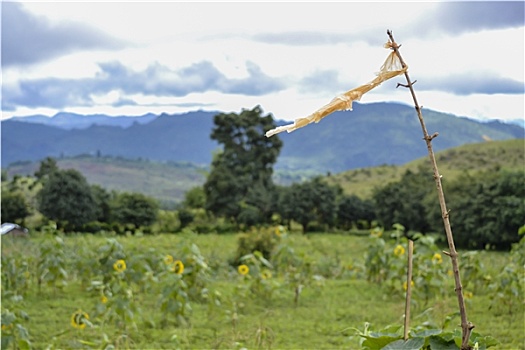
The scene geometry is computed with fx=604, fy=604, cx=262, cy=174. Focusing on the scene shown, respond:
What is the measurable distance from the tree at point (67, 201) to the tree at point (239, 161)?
357 cm

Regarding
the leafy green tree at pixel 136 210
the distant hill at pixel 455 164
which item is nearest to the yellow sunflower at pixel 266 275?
the leafy green tree at pixel 136 210

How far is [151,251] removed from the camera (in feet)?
14.9

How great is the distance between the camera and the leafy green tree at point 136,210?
16.7 m

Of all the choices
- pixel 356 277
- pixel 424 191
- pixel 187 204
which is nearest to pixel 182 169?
pixel 187 204

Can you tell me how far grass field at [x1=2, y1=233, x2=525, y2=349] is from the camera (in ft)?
11.0

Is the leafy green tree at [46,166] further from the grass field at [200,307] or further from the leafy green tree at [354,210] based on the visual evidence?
the grass field at [200,307]

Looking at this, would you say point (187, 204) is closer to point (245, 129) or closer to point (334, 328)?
point (245, 129)

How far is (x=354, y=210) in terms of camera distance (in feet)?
53.0

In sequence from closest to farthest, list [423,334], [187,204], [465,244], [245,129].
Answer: [423,334] → [465,244] → [245,129] → [187,204]

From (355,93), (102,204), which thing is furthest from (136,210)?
(355,93)

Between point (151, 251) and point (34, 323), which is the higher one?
point (151, 251)

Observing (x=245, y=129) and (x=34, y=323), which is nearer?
(x=34, y=323)

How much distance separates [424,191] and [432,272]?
1040 cm

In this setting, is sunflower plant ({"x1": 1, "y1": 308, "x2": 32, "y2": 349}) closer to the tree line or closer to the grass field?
the grass field
